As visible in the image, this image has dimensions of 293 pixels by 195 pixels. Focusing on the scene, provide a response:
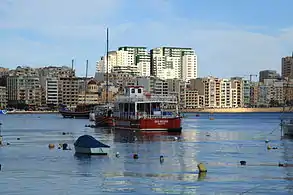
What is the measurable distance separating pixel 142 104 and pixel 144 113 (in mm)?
1888

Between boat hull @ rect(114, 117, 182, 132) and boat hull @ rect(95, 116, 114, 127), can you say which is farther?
boat hull @ rect(95, 116, 114, 127)

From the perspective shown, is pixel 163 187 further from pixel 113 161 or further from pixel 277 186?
pixel 113 161

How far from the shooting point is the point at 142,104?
9275 cm

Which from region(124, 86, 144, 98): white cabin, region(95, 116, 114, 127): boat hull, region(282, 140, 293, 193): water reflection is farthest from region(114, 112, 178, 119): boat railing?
region(282, 140, 293, 193): water reflection

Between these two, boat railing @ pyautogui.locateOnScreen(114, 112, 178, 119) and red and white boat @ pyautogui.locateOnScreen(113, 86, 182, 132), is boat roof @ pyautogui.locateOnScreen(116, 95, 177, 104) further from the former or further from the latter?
boat railing @ pyautogui.locateOnScreen(114, 112, 178, 119)

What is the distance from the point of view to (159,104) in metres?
92.2

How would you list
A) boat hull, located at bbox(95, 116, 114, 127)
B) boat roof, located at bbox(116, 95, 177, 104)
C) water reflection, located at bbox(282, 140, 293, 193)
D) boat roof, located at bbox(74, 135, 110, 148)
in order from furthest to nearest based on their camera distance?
boat hull, located at bbox(95, 116, 114, 127) < boat roof, located at bbox(116, 95, 177, 104) < boat roof, located at bbox(74, 135, 110, 148) < water reflection, located at bbox(282, 140, 293, 193)

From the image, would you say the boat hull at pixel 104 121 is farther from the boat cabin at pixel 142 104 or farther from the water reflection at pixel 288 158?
the water reflection at pixel 288 158

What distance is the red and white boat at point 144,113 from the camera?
89125 mm

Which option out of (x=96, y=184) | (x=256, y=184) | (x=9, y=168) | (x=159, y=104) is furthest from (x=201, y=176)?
(x=159, y=104)

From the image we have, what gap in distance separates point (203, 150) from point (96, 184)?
86.4 feet

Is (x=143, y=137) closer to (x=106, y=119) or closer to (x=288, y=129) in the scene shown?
(x=288, y=129)

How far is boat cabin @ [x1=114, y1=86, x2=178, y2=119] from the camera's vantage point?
300ft

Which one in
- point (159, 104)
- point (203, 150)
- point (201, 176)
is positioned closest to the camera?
point (201, 176)
